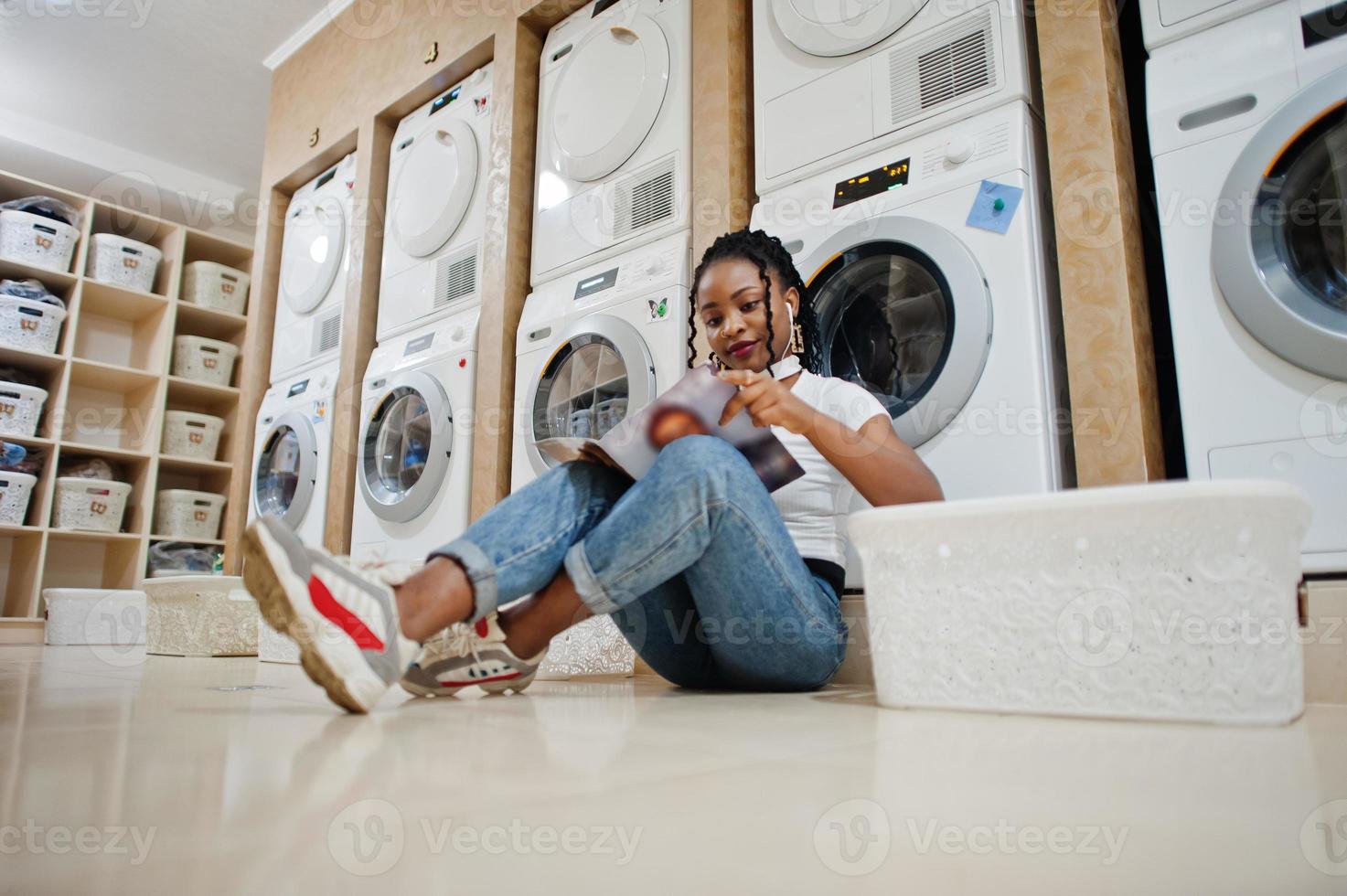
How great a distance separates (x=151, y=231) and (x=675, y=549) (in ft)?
15.7

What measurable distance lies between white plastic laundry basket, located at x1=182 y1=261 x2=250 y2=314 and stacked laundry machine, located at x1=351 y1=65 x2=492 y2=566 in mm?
2144

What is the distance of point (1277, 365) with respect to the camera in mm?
1249

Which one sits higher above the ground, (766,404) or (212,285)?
(212,285)

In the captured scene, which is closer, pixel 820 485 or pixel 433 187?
pixel 820 485

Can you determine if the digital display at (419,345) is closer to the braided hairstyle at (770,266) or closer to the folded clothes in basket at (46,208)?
the braided hairstyle at (770,266)

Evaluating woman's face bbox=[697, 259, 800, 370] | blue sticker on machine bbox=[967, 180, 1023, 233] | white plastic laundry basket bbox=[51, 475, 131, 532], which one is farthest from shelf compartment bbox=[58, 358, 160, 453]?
A: blue sticker on machine bbox=[967, 180, 1023, 233]

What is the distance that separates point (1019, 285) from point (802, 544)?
24.2 inches

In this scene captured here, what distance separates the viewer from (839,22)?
1.85 metres

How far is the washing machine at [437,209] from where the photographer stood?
2729 mm

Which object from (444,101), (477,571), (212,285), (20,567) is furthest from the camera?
(212,285)

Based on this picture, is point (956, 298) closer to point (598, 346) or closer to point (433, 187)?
point (598, 346)

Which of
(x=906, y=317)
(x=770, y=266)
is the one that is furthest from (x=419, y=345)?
(x=906, y=317)

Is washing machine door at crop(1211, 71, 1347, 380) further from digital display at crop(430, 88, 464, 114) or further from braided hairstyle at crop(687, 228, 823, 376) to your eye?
digital display at crop(430, 88, 464, 114)

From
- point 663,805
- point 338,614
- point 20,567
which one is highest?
point 20,567
